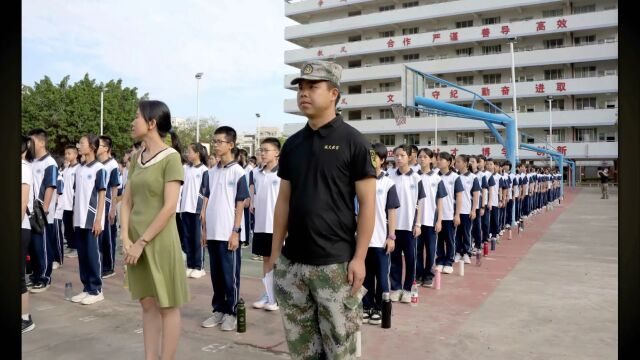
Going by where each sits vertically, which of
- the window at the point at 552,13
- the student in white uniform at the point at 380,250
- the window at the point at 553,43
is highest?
the window at the point at 552,13

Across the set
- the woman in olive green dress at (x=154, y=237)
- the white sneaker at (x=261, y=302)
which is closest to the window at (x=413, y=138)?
the white sneaker at (x=261, y=302)

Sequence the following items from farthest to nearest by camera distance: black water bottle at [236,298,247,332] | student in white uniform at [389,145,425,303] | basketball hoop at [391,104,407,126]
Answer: basketball hoop at [391,104,407,126] < student in white uniform at [389,145,425,303] < black water bottle at [236,298,247,332]

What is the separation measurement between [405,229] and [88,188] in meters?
4.07

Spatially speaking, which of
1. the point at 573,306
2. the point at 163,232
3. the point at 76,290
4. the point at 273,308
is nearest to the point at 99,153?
the point at 76,290

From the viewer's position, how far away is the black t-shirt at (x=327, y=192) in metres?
2.68

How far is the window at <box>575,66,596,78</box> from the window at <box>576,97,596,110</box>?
6.60ft

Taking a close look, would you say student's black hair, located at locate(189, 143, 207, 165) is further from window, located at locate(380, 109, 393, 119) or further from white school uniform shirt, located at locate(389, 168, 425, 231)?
window, located at locate(380, 109, 393, 119)

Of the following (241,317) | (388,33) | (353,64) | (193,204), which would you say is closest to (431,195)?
(241,317)

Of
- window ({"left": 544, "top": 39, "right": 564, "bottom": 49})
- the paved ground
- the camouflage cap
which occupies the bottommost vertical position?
the paved ground

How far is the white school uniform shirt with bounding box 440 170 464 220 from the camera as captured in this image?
834 centimetres

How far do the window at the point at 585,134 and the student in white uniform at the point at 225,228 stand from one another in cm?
4476

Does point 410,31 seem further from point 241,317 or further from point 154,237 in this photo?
point 154,237

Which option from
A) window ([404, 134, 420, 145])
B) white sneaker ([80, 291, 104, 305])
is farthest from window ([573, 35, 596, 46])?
white sneaker ([80, 291, 104, 305])

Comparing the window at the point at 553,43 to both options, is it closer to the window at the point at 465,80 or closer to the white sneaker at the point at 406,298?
the window at the point at 465,80
